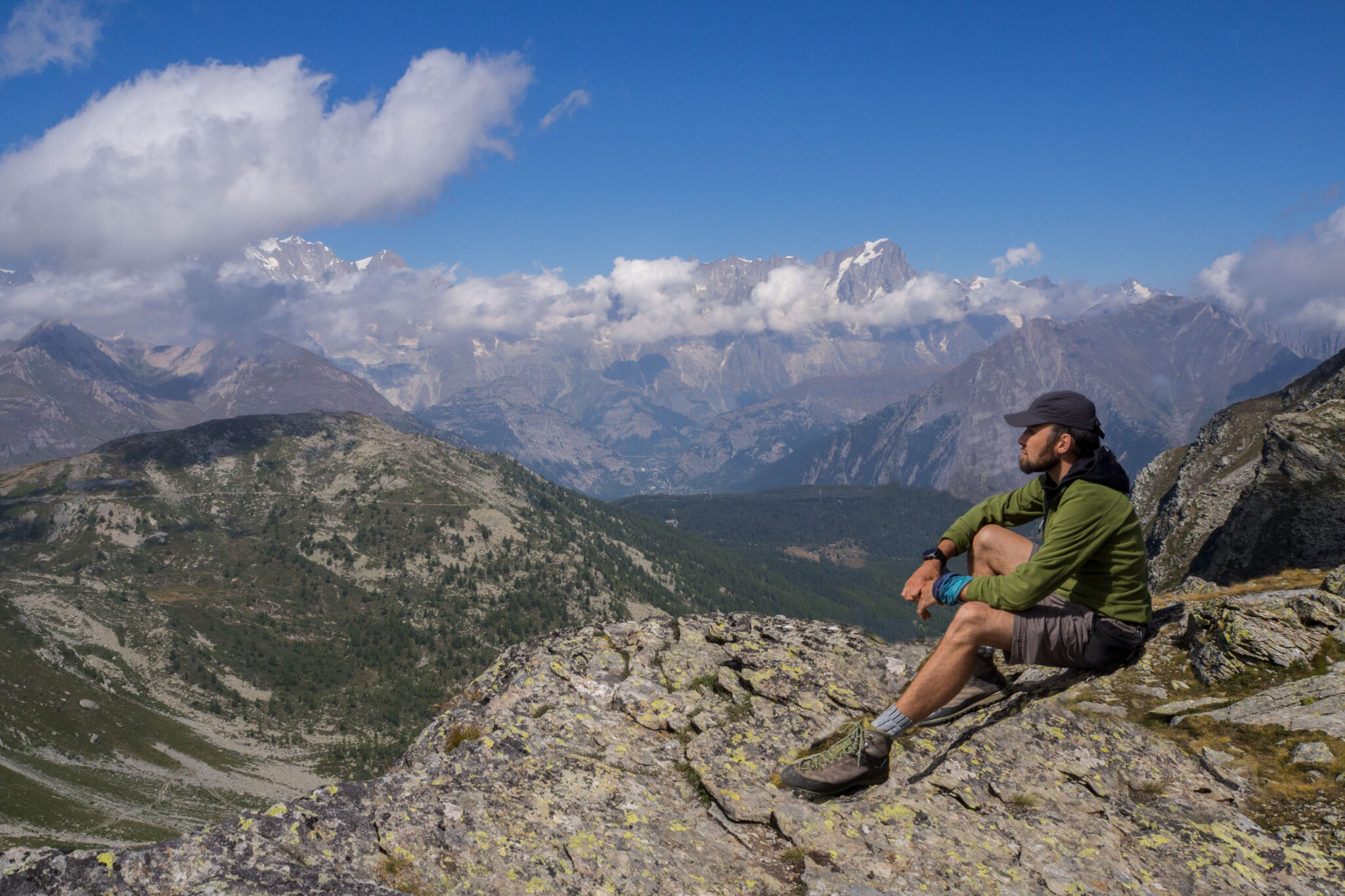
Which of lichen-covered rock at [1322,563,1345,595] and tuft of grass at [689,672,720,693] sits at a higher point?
lichen-covered rock at [1322,563,1345,595]

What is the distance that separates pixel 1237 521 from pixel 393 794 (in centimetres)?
7088

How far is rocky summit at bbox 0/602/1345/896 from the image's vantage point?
859cm

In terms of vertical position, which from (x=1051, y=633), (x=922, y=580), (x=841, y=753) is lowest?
(x=841, y=753)

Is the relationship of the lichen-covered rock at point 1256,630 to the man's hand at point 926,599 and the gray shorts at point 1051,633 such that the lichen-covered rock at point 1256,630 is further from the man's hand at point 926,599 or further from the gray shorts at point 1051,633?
the man's hand at point 926,599

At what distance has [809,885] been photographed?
8875 mm

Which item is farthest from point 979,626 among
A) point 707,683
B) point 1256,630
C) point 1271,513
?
point 1271,513

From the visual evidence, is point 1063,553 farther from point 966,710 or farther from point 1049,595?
point 966,710

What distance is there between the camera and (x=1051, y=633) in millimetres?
10688

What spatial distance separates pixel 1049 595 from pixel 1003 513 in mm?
2198

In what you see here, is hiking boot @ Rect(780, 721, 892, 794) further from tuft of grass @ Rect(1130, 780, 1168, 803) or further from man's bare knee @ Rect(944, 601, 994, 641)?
tuft of grass @ Rect(1130, 780, 1168, 803)

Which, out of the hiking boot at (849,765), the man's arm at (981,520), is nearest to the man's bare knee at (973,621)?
the man's arm at (981,520)

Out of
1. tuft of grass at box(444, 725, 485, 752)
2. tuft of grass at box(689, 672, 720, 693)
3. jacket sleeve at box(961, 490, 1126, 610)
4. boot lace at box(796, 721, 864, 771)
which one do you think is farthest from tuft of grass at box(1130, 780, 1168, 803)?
tuft of grass at box(444, 725, 485, 752)

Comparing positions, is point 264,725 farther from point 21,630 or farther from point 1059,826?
point 1059,826

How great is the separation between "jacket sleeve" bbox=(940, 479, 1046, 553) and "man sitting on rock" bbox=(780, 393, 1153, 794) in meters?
0.18
